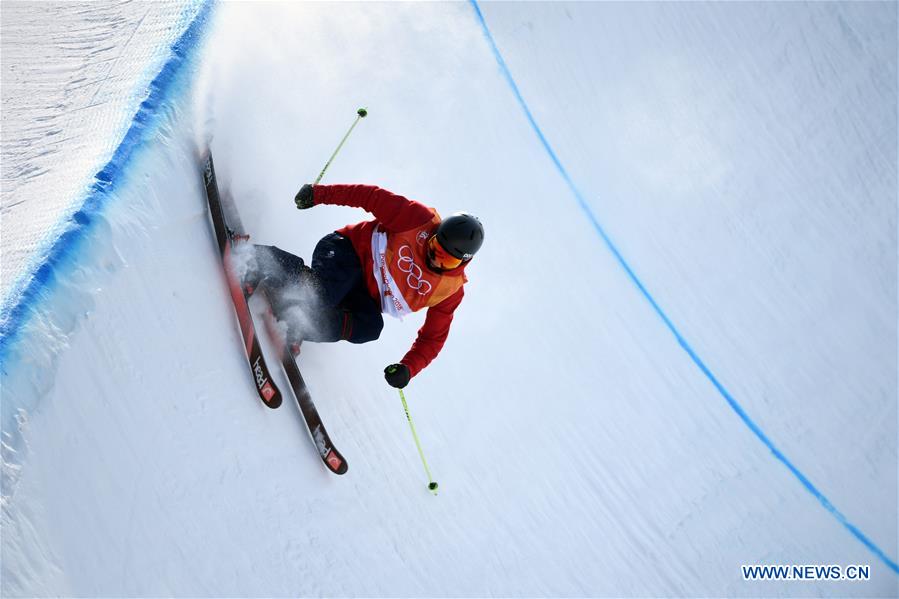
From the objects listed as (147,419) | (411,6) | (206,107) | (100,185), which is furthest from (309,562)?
(411,6)

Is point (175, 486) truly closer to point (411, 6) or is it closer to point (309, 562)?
point (309, 562)

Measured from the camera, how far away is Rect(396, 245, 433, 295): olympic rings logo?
10.8 feet

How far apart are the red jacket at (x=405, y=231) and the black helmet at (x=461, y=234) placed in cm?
14

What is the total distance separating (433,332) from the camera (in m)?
3.43

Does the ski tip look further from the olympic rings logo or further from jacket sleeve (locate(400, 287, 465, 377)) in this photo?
the olympic rings logo

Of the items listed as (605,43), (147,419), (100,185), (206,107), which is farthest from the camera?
(605,43)

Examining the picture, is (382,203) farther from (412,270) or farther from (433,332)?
(433,332)

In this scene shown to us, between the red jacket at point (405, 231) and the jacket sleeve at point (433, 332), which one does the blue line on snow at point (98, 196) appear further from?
the jacket sleeve at point (433, 332)

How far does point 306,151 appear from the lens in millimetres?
4371

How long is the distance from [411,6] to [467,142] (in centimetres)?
101

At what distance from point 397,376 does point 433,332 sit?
0.30m

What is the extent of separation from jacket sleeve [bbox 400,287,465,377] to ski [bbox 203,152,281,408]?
1.94ft

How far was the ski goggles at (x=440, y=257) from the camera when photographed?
3.14m

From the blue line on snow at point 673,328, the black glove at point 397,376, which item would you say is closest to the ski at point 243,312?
the black glove at point 397,376
